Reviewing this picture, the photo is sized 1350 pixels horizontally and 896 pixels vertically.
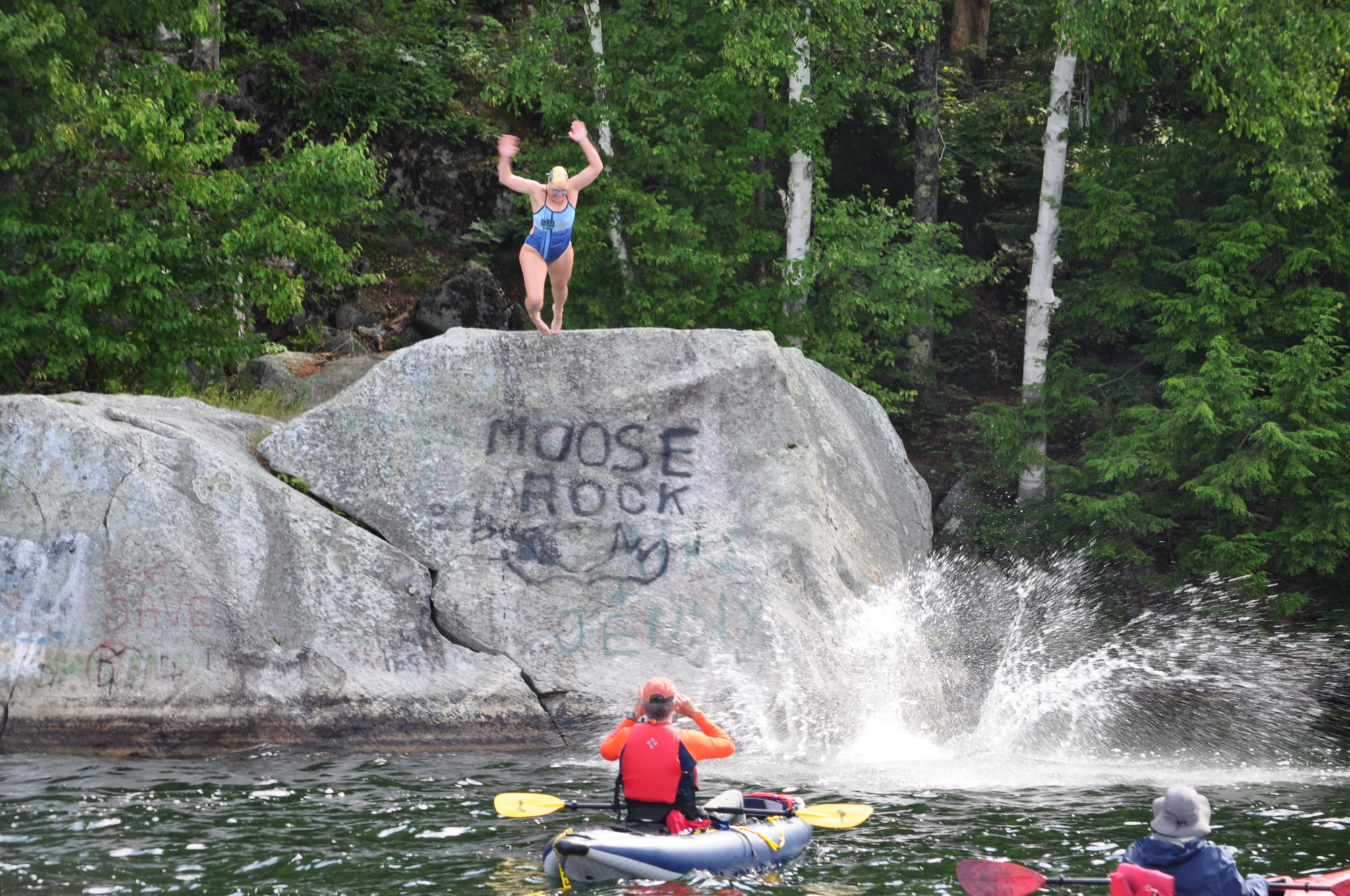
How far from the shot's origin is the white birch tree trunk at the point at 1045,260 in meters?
16.9

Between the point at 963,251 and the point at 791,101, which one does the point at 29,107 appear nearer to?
the point at 791,101

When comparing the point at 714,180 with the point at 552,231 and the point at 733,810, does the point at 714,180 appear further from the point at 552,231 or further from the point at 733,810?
the point at 733,810

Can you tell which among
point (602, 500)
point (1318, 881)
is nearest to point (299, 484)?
point (602, 500)

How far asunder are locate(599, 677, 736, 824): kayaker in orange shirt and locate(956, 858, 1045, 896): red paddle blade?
1.79m

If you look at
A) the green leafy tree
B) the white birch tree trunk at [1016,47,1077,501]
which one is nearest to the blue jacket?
the green leafy tree

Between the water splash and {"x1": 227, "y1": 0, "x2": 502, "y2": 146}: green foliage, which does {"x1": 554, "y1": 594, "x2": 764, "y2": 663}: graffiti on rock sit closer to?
the water splash

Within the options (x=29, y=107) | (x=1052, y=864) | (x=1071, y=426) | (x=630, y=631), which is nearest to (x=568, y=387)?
(x=630, y=631)

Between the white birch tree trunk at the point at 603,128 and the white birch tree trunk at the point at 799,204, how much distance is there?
237 cm

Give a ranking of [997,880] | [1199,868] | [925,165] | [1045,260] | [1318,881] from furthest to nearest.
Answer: [925,165]
[1045,260]
[997,880]
[1318,881]
[1199,868]

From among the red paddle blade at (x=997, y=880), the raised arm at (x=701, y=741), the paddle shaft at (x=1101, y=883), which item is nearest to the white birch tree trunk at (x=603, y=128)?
the raised arm at (x=701, y=741)

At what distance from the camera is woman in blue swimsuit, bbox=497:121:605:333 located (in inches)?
445

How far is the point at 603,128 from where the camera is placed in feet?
57.0

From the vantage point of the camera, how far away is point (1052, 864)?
732 centimetres

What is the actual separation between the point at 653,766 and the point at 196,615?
467 centimetres
